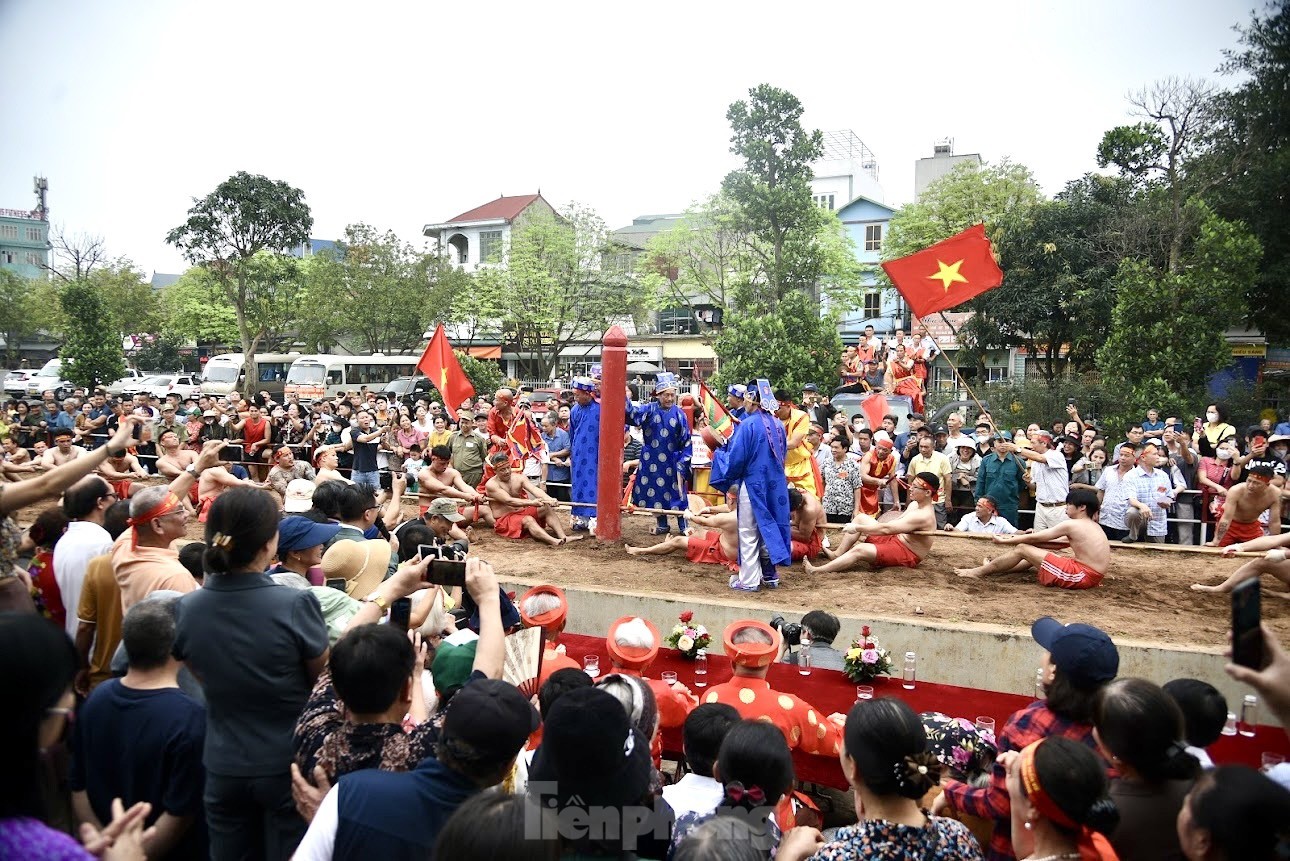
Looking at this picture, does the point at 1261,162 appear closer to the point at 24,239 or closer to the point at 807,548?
the point at 807,548

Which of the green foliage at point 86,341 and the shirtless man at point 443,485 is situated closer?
the shirtless man at point 443,485

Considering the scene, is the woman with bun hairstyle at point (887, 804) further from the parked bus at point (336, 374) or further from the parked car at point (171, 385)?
the parked car at point (171, 385)

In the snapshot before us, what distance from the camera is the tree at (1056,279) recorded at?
24.9 meters

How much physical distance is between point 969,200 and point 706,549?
2530 cm

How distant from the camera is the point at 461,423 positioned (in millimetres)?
10789

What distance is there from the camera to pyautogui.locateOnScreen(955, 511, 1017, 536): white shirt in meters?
8.70

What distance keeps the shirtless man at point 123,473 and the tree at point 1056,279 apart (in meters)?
22.9

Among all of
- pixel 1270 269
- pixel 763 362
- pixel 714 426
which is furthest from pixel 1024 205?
pixel 714 426

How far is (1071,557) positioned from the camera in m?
7.69

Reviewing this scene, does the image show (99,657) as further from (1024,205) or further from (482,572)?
(1024,205)

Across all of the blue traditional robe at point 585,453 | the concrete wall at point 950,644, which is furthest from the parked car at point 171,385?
the concrete wall at point 950,644

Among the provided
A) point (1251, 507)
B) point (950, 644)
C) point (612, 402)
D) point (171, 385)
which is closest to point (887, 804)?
point (950, 644)

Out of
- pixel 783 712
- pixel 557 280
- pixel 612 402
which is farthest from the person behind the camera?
pixel 557 280

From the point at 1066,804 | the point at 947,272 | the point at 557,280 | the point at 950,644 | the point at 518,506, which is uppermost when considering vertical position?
the point at 557,280
